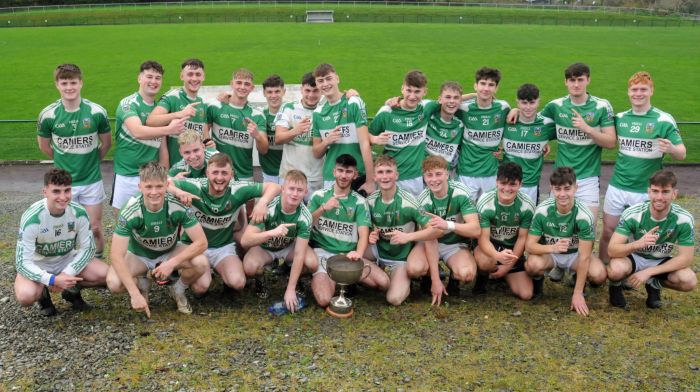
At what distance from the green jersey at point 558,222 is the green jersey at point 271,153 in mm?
3295

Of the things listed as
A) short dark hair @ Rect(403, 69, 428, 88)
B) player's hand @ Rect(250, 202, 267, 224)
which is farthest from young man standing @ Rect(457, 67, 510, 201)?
player's hand @ Rect(250, 202, 267, 224)

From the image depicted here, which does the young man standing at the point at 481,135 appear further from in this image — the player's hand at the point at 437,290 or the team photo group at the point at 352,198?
the player's hand at the point at 437,290

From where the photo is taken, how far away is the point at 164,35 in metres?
45.4

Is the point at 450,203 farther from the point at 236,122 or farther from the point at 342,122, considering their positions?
the point at 236,122

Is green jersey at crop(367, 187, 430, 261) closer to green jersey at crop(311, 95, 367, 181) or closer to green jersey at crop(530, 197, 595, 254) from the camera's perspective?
green jersey at crop(311, 95, 367, 181)

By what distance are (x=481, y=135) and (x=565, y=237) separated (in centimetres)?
180

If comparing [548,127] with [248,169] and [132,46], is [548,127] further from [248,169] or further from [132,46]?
[132,46]

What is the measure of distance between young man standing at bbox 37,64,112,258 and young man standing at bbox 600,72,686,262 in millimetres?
5890

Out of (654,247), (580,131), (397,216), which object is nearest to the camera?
(654,247)

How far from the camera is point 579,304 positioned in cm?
611

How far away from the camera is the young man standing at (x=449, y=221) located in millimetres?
6223

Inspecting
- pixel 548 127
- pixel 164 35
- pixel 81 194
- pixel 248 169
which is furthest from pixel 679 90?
pixel 164 35

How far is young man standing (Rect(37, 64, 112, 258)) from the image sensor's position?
686 cm

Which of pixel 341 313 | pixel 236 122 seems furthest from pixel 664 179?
pixel 236 122
